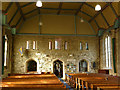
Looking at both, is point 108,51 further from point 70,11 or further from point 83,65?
point 70,11

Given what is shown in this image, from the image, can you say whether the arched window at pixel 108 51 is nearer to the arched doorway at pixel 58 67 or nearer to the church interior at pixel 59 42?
the church interior at pixel 59 42

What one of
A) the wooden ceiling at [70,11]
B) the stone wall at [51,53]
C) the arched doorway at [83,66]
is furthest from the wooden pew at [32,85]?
the arched doorway at [83,66]

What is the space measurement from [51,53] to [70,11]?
13.6ft

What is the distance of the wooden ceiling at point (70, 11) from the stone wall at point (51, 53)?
1.63 metres

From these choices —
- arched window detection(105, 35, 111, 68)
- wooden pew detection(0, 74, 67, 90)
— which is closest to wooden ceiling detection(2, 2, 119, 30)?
arched window detection(105, 35, 111, 68)

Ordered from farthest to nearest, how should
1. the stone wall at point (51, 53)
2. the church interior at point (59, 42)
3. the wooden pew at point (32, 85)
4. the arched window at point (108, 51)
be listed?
1. the stone wall at point (51, 53)
2. the church interior at point (59, 42)
3. the arched window at point (108, 51)
4. the wooden pew at point (32, 85)

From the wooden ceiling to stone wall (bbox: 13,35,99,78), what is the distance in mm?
1625

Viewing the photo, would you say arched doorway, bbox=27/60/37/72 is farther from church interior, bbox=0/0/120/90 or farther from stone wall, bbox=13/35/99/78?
stone wall, bbox=13/35/99/78

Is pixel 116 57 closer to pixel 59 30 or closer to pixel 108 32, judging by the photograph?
pixel 108 32

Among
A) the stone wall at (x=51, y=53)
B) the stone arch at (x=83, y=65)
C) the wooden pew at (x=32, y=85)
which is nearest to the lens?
the wooden pew at (x=32, y=85)

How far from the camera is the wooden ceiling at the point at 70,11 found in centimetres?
1233

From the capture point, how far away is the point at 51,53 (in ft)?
55.1

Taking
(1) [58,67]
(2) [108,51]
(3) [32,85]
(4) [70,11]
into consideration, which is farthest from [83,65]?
(3) [32,85]

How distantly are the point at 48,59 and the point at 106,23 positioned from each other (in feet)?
19.5
